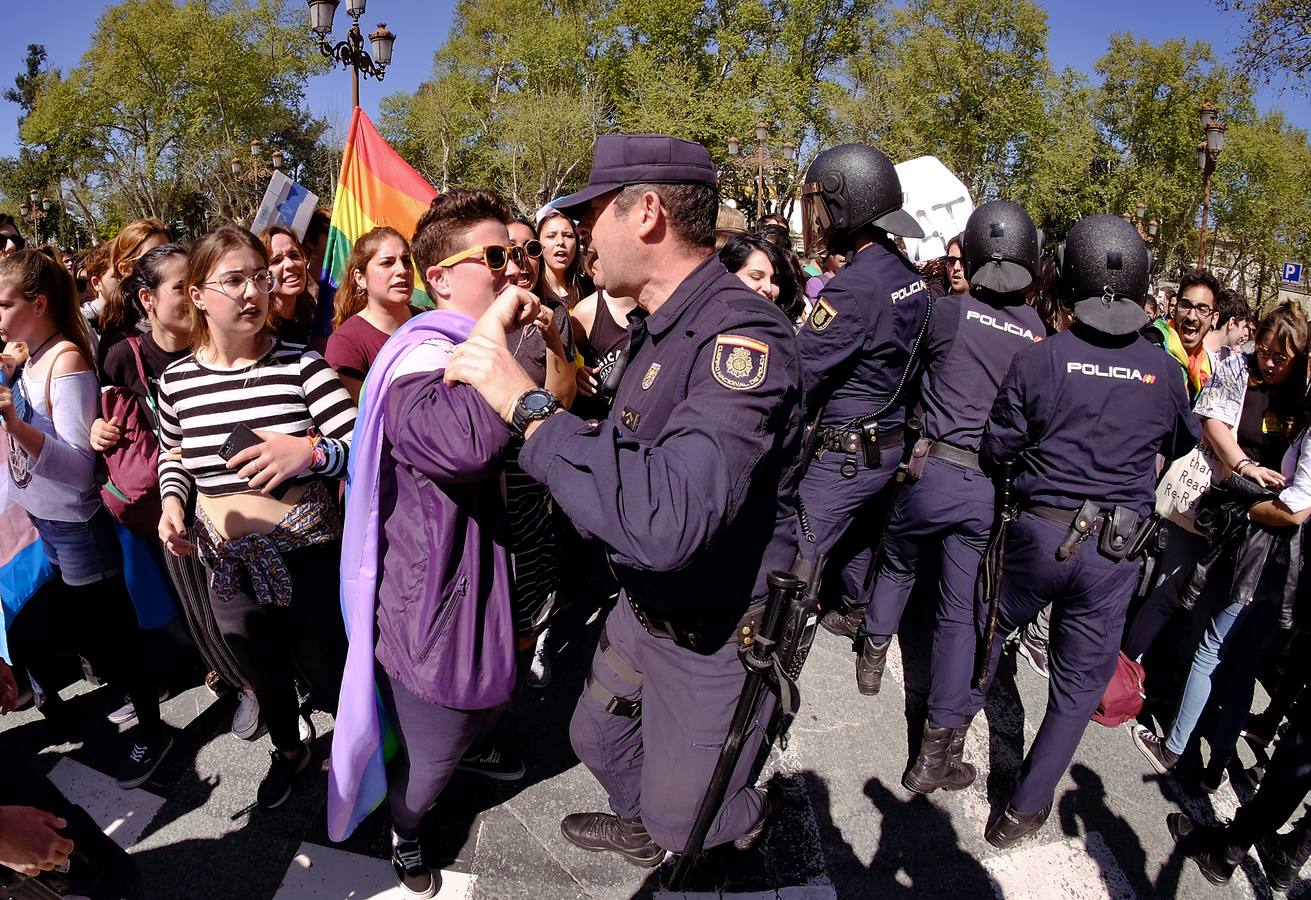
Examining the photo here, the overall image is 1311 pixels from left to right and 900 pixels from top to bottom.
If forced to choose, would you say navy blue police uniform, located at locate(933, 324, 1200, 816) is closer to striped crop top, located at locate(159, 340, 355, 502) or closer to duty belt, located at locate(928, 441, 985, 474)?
duty belt, located at locate(928, 441, 985, 474)

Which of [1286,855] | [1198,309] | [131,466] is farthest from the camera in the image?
[1198,309]

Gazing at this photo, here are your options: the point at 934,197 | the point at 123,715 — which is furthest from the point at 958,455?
the point at 934,197

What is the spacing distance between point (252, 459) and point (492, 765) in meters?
1.59

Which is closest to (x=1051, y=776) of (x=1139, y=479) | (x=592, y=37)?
(x=1139, y=479)

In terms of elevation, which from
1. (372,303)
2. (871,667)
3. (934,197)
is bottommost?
(871,667)

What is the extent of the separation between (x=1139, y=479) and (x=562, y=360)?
7.37 feet

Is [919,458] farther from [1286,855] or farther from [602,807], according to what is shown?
[602,807]

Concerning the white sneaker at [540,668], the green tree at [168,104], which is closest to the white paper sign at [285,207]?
the white sneaker at [540,668]

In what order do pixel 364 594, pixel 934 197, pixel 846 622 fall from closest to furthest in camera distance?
pixel 364 594, pixel 846 622, pixel 934 197

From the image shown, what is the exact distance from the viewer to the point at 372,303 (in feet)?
11.7

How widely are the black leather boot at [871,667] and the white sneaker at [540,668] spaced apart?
1.64m

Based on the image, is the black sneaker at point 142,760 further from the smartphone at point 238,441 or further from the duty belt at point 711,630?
the duty belt at point 711,630

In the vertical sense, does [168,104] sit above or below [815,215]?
above

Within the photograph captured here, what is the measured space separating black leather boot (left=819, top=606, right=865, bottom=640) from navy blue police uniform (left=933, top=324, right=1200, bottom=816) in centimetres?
156
